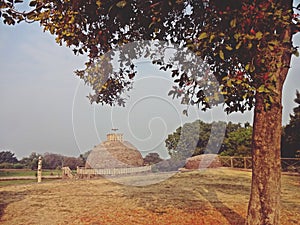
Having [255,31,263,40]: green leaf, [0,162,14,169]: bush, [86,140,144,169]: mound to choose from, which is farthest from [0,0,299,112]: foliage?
[0,162,14,169]: bush

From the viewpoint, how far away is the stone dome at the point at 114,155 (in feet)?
83.6

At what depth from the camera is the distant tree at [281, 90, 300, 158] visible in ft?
79.8

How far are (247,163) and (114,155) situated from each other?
12.3 metres

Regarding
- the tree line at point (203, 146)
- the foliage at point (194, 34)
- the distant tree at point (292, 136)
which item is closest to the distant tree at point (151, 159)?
the tree line at point (203, 146)

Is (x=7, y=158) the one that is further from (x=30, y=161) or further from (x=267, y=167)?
(x=267, y=167)

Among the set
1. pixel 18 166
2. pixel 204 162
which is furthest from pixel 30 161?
pixel 204 162

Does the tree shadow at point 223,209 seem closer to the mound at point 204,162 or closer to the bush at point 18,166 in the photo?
the mound at point 204,162

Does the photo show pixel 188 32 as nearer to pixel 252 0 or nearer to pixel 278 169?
pixel 252 0

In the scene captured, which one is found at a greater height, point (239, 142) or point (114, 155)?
point (239, 142)

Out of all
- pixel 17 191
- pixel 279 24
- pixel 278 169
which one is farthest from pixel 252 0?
pixel 17 191

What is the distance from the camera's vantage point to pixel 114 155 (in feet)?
86.2

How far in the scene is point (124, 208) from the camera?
9.19 meters

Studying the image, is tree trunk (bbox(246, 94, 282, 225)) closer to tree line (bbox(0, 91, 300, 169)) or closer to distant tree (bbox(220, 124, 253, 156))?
tree line (bbox(0, 91, 300, 169))

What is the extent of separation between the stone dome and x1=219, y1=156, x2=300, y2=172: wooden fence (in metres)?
8.84
